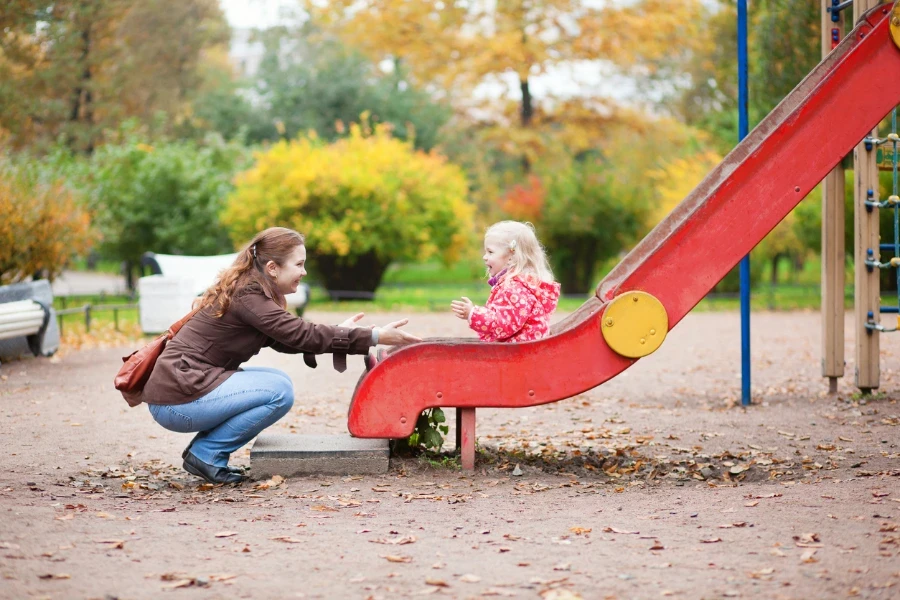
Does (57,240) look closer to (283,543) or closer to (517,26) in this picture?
(283,543)

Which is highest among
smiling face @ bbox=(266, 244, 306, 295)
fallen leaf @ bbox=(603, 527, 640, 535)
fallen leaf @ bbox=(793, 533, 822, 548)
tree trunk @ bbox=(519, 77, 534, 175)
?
tree trunk @ bbox=(519, 77, 534, 175)

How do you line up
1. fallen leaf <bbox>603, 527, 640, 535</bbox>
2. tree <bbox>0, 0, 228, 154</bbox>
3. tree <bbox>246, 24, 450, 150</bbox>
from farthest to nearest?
tree <bbox>246, 24, 450, 150</bbox> → tree <bbox>0, 0, 228, 154</bbox> → fallen leaf <bbox>603, 527, 640, 535</bbox>

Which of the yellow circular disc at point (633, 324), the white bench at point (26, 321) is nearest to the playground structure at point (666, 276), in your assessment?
the yellow circular disc at point (633, 324)

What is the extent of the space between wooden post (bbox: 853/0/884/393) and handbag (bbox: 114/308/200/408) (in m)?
5.25

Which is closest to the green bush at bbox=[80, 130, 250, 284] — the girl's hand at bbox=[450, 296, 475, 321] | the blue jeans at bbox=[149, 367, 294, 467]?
the blue jeans at bbox=[149, 367, 294, 467]

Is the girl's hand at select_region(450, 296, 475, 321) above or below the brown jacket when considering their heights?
above

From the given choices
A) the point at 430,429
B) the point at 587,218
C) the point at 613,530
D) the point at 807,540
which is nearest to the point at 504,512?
the point at 613,530

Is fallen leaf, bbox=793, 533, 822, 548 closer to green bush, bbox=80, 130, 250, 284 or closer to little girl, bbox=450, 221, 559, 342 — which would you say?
little girl, bbox=450, 221, 559, 342

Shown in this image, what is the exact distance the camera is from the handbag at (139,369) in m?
5.03

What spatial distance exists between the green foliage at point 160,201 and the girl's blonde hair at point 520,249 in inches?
609

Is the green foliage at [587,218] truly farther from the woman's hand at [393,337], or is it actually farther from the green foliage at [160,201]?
the woman's hand at [393,337]

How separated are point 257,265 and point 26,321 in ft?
20.0

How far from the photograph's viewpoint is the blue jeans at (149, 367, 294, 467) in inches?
198

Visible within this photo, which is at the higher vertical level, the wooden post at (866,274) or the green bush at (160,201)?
the green bush at (160,201)
